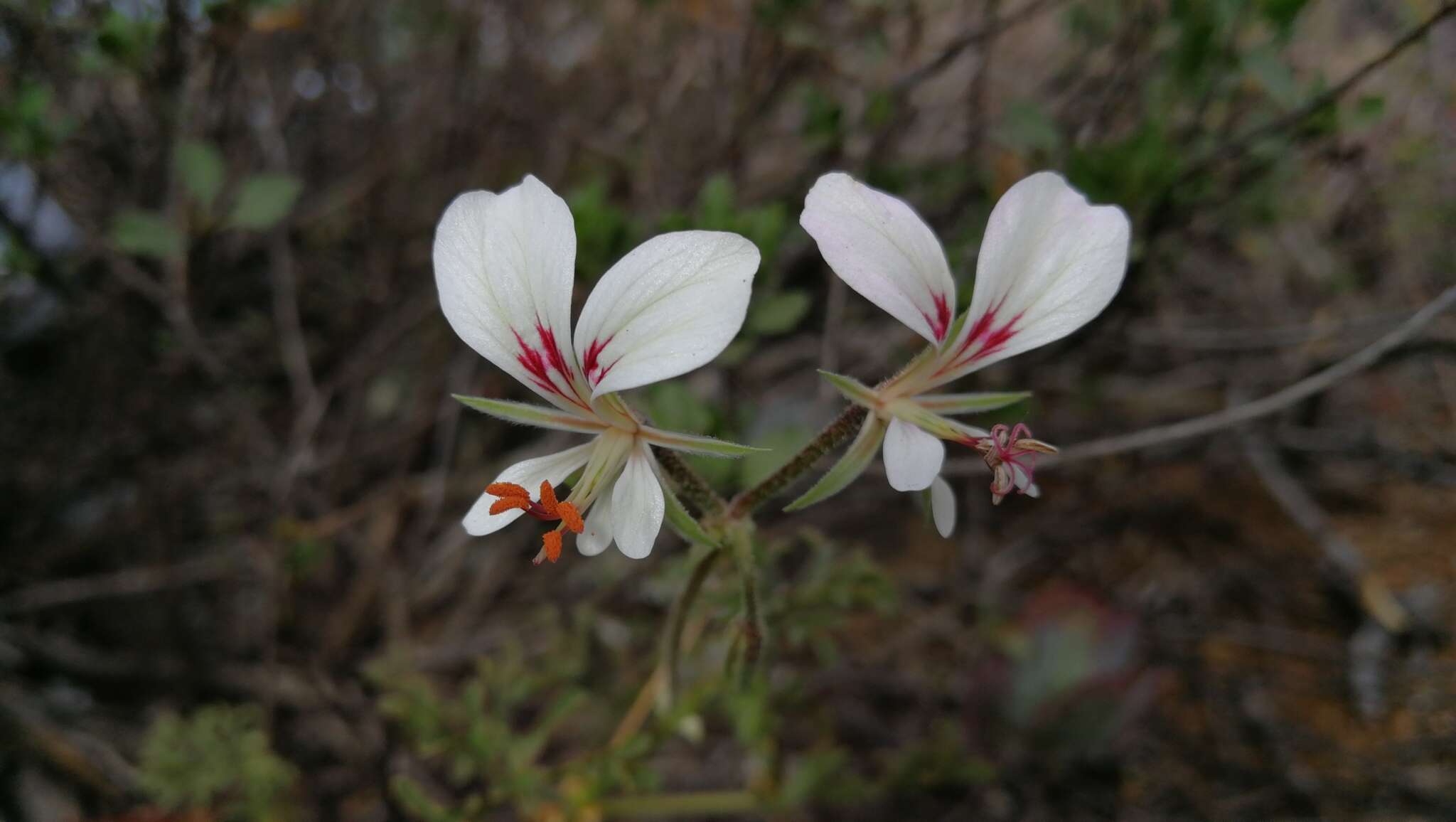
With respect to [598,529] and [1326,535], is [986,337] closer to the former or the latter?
[598,529]

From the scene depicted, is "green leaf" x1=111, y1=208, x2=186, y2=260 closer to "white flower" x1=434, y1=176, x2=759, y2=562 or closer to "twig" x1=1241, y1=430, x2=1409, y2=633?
"white flower" x1=434, y1=176, x2=759, y2=562

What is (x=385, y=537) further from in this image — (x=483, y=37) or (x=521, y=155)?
(x=483, y=37)

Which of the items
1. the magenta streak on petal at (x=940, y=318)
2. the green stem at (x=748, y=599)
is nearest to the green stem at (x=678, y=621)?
the green stem at (x=748, y=599)

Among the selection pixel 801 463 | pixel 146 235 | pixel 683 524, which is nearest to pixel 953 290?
pixel 801 463

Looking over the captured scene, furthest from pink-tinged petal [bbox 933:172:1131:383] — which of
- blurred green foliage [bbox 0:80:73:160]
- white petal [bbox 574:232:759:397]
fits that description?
blurred green foliage [bbox 0:80:73:160]

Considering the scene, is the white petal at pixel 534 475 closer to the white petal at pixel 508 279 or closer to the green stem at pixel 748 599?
the white petal at pixel 508 279

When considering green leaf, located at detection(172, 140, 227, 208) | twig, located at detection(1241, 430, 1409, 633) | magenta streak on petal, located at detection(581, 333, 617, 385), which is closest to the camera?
magenta streak on petal, located at detection(581, 333, 617, 385)
